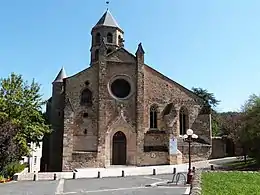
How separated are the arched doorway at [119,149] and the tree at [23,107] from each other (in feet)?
27.6

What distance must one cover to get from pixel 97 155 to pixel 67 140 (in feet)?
11.2

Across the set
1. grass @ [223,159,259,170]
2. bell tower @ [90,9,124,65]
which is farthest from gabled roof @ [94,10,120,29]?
grass @ [223,159,259,170]

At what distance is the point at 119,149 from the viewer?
1443 inches

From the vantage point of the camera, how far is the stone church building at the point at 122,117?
115 feet

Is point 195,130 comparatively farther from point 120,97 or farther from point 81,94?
point 81,94

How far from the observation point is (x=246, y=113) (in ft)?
98.1

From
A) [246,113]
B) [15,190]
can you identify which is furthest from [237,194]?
[246,113]

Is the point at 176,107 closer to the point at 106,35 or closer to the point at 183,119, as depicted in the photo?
the point at 183,119

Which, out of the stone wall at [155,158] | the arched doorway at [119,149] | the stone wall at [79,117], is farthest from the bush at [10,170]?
the stone wall at [155,158]

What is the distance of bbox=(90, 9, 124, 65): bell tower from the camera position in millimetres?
44484

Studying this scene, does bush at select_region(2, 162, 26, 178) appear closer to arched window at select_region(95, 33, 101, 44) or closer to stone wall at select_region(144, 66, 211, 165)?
stone wall at select_region(144, 66, 211, 165)

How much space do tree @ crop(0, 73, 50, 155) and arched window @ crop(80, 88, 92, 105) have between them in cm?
584

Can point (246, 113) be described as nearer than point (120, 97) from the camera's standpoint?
Yes

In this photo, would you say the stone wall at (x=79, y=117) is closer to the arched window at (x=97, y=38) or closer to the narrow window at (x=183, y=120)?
the arched window at (x=97, y=38)
